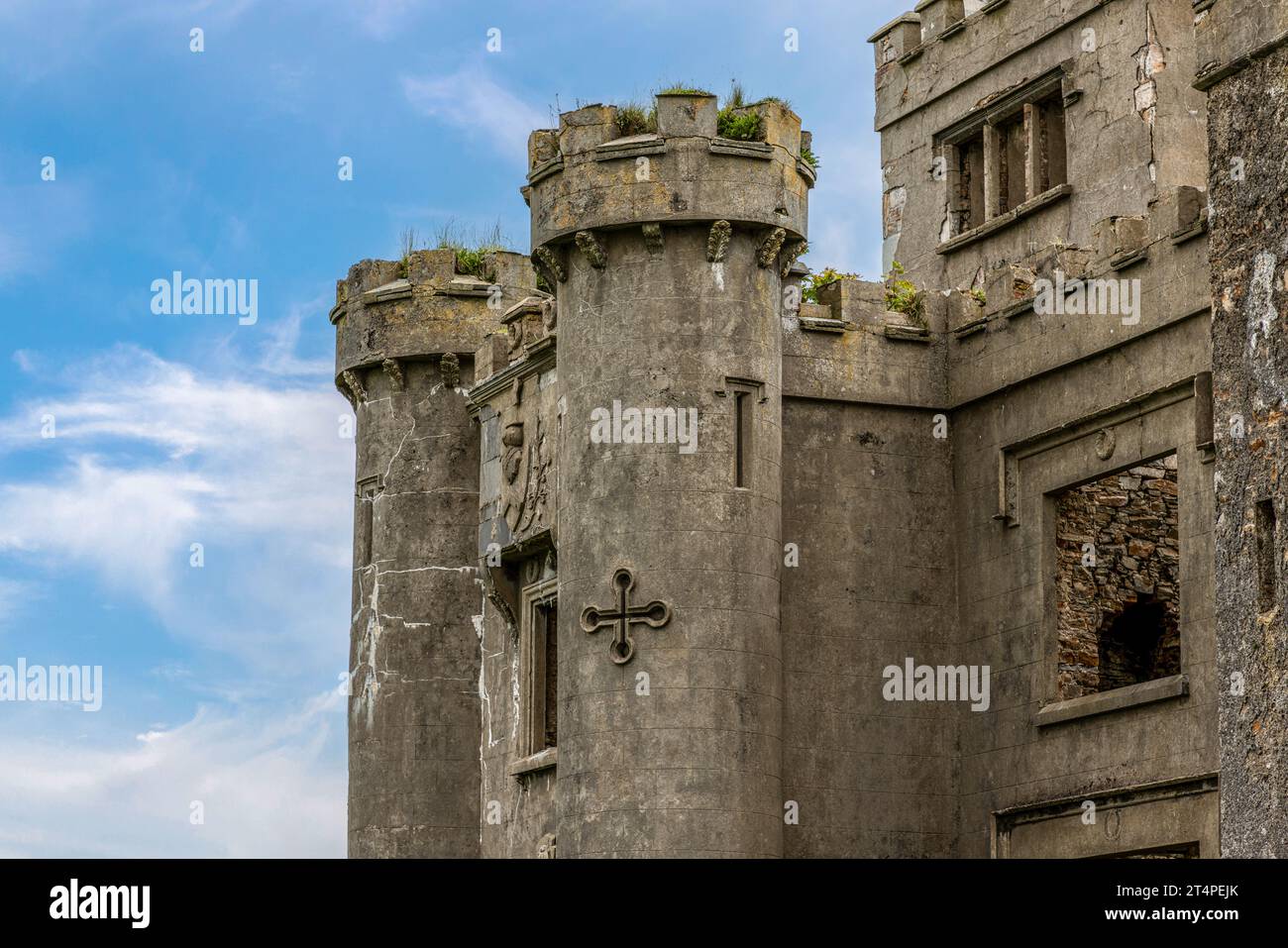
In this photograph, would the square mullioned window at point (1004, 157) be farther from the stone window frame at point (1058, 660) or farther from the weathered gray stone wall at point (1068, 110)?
the stone window frame at point (1058, 660)

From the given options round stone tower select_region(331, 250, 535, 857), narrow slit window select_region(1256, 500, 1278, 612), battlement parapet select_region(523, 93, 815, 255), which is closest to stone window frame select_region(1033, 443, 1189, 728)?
battlement parapet select_region(523, 93, 815, 255)

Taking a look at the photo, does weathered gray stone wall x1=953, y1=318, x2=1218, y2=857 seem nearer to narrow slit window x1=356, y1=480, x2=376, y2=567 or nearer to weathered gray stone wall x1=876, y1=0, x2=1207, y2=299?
weathered gray stone wall x1=876, y1=0, x2=1207, y2=299

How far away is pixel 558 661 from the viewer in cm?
2089

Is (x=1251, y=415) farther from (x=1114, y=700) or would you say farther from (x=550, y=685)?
(x=550, y=685)

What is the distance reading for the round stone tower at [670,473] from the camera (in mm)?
19906

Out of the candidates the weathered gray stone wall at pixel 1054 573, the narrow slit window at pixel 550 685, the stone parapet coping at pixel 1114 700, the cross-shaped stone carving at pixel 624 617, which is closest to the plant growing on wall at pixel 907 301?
the weathered gray stone wall at pixel 1054 573

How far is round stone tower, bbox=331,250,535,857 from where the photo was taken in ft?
84.4

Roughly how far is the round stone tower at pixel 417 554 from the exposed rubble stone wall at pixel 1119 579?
293 inches

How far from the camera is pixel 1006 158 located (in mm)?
27359

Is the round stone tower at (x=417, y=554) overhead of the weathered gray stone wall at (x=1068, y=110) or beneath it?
beneath
